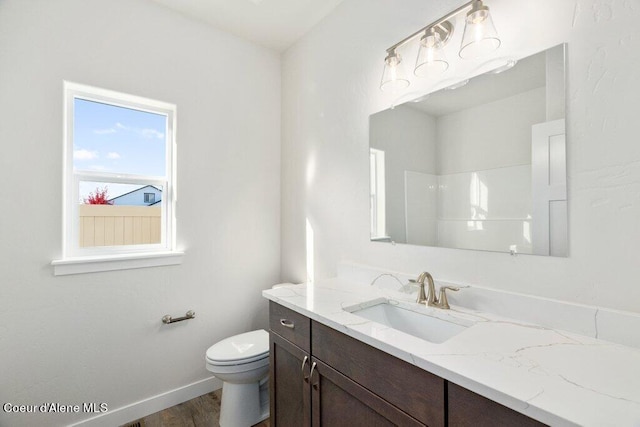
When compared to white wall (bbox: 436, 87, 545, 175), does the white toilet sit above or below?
below

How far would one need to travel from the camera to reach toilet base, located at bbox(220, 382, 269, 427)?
5.73 ft

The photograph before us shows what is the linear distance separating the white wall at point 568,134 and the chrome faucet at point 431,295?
4.5 inches

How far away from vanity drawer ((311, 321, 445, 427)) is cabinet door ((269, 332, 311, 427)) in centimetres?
16

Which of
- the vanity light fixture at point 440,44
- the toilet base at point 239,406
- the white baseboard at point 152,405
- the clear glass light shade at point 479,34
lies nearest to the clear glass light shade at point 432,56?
the vanity light fixture at point 440,44

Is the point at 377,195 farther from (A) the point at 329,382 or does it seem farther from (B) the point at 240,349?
(B) the point at 240,349

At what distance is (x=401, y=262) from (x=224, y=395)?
1312 millimetres

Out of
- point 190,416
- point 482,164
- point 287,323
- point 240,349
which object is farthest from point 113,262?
point 482,164

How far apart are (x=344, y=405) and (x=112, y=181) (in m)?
1.87

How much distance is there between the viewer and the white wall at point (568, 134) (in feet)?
2.99

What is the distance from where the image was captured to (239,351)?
1.79 metres

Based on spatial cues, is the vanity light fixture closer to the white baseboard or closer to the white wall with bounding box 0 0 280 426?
the white wall with bounding box 0 0 280 426

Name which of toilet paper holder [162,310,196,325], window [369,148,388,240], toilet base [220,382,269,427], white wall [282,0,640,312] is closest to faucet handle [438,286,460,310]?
white wall [282,0,640,312]

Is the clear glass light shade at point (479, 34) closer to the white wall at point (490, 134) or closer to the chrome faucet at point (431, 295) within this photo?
the white wall at point (490, 134)

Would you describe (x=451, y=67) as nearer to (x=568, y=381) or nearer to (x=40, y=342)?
(x=568, y=381)
